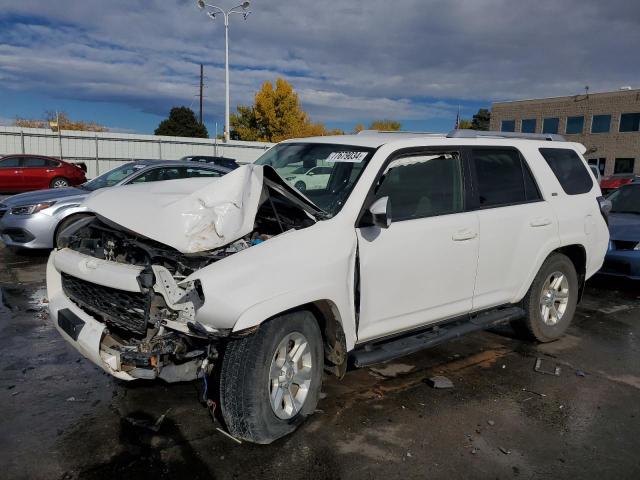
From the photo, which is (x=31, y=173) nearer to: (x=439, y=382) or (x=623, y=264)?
(x=623, y=264)

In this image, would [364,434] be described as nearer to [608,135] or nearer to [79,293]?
[79,293]

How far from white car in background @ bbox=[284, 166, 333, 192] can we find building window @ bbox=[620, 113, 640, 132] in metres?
45.9

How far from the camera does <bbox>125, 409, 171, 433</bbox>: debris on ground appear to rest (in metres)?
3.51

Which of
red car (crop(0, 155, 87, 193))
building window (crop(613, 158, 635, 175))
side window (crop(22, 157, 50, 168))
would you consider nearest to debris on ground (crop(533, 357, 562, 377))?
red car (crop(0, 155, 87, 193))

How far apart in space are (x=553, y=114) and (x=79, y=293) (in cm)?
5001

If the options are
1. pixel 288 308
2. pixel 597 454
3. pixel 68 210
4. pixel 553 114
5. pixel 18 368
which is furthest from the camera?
pixel 553 114

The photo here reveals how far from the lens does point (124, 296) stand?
3.29m

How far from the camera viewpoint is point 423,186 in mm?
4258

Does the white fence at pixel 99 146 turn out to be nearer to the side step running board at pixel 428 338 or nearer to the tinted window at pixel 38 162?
the tinted window at pixel 38 162

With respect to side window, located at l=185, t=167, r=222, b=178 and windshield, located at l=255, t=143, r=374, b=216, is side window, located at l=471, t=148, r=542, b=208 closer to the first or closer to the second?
windshield, located at l=255, t=143, r=374, b=216

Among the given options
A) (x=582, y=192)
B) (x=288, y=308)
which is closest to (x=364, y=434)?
(x=288, y=308)

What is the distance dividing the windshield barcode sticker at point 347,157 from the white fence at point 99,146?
2312cm

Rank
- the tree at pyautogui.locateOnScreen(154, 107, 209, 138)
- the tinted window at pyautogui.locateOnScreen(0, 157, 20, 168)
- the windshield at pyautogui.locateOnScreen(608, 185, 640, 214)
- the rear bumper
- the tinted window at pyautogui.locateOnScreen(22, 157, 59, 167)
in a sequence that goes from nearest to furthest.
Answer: the rear bumper, the windshield at pyautogui.locateOnScreen(608, 185, 640, 214), the tinted window at pyautogui.locateOnScreen(0, 157, 20, 168), the tinted window at pyautogui.locateOnScreen(22, 157, 59, 167), the tree at pyautogui.locateOnScreen(154, 107, 209, 138)

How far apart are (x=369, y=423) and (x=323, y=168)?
196 cm
